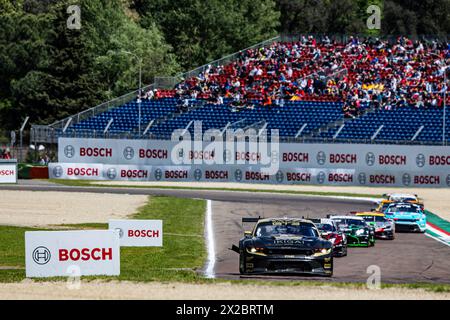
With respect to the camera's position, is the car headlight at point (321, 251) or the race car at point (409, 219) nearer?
the car headlight at point (321, 251)

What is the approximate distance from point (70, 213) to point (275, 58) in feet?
132

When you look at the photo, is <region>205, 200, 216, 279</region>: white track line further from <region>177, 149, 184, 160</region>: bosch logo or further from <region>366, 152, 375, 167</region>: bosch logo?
<region>366, 152, 375, 167</region>: bosch logo

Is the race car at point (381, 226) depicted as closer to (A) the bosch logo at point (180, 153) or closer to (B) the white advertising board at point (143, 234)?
(B) the white advertising board at point (143, 234)

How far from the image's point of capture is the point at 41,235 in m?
21.5

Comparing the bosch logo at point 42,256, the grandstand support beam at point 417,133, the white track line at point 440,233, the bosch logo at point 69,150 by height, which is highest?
the grandstand support beam at point 417,133

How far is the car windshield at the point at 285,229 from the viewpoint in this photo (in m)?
23.4

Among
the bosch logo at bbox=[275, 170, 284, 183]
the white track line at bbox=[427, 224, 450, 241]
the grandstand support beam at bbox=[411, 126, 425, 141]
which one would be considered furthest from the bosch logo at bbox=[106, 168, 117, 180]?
the white track line at bbox=[427, 224, 450, 241]

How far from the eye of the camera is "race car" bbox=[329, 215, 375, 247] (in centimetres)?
3238

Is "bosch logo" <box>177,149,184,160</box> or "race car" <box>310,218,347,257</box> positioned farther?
"bosch logo" <box>177,149,184,160</box>

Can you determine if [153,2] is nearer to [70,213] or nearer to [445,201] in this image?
[445,201]

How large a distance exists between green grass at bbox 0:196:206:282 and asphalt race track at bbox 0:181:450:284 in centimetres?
70


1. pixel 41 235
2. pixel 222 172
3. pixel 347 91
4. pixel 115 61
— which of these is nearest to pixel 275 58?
pixel 347 91

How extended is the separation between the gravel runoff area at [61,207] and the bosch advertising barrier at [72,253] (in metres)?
14.5

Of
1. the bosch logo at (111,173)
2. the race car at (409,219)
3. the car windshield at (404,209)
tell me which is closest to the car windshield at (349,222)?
the race car at (409,219)
